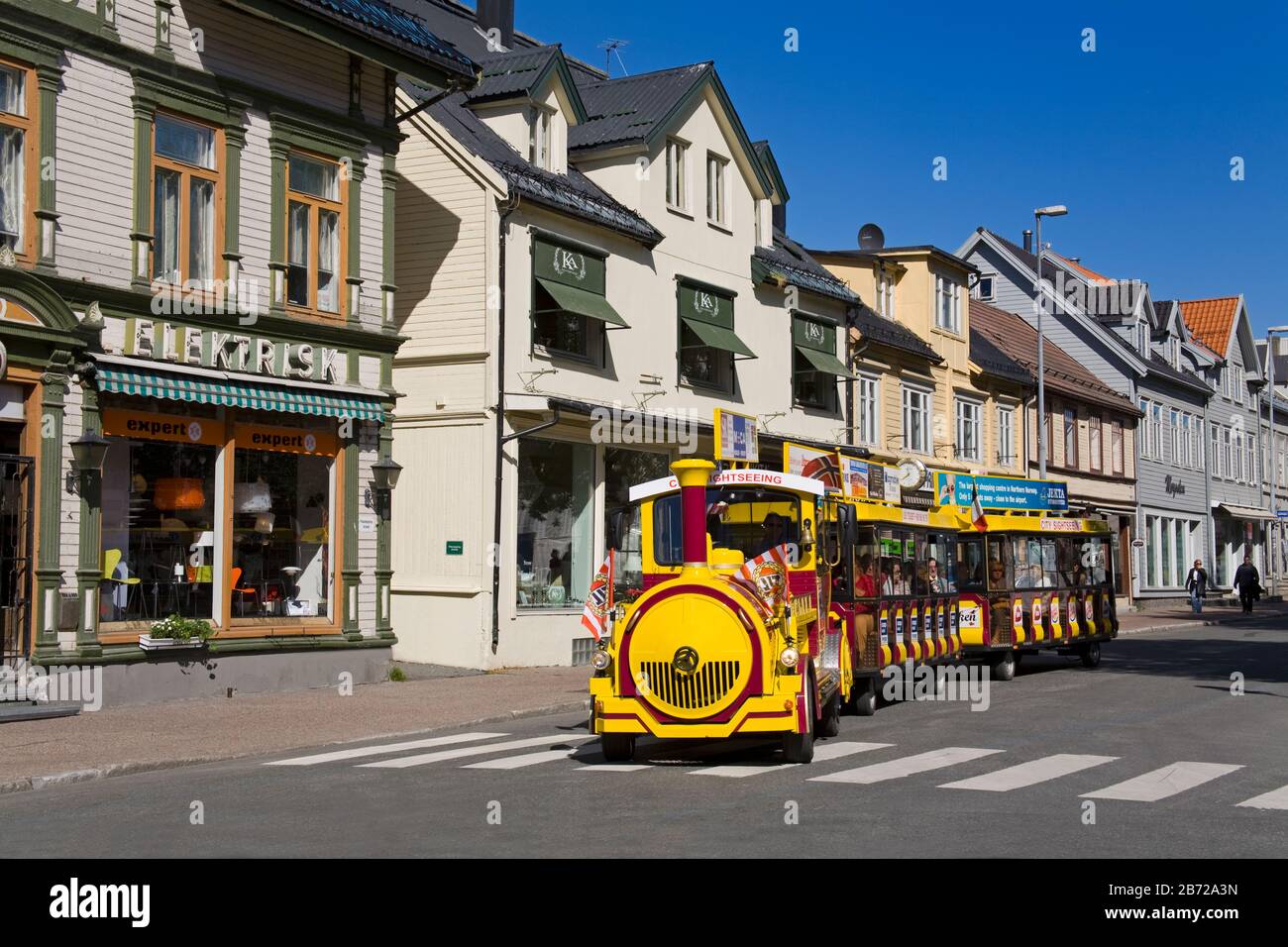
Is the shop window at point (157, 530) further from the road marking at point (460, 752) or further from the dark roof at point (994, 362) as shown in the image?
the dark roof at point (994, 362)

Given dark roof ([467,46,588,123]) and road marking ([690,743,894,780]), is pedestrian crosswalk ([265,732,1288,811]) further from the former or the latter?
dark roof ([467,46,588,123])

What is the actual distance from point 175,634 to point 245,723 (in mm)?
2575

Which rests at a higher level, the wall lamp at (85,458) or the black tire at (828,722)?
the wall lamp at (85,458)

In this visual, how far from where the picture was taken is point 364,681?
21.7m

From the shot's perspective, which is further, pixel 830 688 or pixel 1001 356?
pixel 1001 356

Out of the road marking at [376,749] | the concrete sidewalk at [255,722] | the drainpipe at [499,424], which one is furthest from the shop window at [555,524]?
the road marking at [376,749]

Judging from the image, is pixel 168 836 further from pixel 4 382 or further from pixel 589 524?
pixel 589 524

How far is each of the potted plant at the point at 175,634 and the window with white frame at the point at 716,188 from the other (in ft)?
51.5

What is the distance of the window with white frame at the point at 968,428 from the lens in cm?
4269

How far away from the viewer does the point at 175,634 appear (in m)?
18.5

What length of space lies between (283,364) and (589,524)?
8371 mm

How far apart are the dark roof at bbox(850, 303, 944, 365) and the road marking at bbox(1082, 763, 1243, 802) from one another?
78.5 feet

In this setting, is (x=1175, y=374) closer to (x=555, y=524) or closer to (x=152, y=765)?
(x=555, y=524)

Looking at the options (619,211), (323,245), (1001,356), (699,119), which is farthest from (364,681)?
(1001,356)
